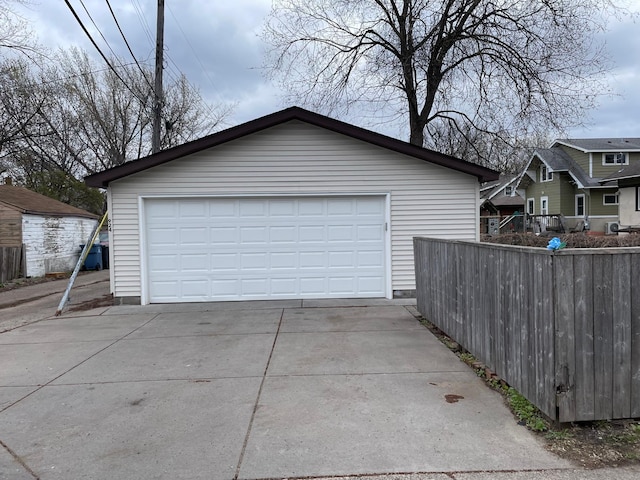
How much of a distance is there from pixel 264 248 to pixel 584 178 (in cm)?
2994

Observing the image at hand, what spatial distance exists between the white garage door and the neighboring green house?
25.1 meters

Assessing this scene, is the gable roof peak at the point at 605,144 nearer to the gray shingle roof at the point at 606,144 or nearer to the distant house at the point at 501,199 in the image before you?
the gray shingle roof at the point at 606,144

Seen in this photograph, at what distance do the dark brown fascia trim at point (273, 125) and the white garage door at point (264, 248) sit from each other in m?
0.90

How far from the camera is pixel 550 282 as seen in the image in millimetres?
3391

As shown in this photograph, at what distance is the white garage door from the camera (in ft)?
31.0

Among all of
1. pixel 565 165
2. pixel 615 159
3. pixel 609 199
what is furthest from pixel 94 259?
pixel 615 159

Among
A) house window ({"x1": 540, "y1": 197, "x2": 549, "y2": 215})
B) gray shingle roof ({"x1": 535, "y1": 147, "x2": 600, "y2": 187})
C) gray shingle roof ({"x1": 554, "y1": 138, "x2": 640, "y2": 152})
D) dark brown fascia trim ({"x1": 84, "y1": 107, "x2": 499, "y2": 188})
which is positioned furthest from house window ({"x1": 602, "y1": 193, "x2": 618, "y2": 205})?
dark brown fascia trim ({"x1": 84, "y1": 107, "x2": 499, "y2": 188})

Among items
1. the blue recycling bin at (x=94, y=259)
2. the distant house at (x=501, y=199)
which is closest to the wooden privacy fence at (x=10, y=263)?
the blue recycling bin at (x=94, y=259)

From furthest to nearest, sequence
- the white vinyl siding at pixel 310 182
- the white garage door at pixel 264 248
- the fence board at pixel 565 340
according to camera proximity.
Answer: the white garage door at pixel 264 248, the white vinyl siding at pixel 310 182, the fence board at pixel 565 340

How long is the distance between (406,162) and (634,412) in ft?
22.4

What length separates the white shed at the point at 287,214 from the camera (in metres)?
9.35

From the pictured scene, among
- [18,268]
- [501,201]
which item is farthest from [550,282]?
[501,201]

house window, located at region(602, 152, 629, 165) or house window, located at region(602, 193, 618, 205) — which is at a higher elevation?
house window, located at region(602, 152, 629, 165)

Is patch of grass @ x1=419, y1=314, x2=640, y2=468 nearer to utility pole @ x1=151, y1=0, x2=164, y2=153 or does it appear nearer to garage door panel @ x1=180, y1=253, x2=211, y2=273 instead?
garage door panel @ x1=180, y1=253, x2=211, y2=273
